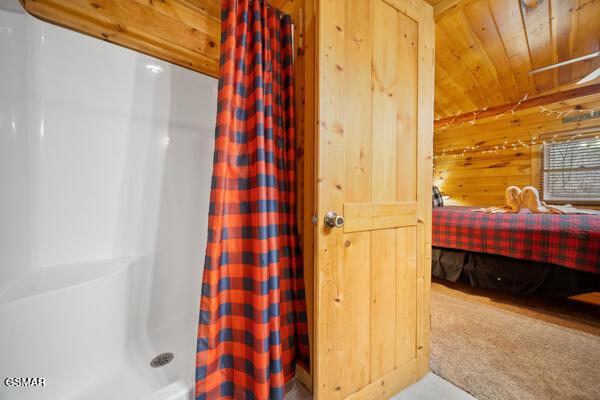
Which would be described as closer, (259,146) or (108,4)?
(259,146)

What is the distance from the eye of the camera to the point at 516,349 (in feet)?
4.76

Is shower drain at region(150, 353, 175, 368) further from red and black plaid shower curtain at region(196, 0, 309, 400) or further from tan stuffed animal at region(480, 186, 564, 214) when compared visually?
tan stuffed animal at region(480, 186, 564, 214)

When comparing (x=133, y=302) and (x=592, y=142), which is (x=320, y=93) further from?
(x=592, y=142)

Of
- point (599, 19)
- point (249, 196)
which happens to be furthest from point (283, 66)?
point (599, 19)

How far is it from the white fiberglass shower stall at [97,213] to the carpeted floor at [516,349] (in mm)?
1505

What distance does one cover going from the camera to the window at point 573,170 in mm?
3270

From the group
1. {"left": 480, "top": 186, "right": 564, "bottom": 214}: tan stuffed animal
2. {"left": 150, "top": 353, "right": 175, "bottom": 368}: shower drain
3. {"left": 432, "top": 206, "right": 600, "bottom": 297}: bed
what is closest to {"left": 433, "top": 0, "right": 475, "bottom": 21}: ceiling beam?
{"left": 432, "top": 206, "right": 600, "bottom": 297}: bed

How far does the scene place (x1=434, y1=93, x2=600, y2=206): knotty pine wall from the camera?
3.58m

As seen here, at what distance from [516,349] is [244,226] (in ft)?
6.18

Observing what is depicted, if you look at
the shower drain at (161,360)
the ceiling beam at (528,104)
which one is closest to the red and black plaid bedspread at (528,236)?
the ceiling beam at (528,104)

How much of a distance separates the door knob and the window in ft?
15.2

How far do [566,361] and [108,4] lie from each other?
10.9ft

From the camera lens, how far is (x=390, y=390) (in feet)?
3.69

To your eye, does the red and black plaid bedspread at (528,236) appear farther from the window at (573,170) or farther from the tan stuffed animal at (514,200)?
the window at (573,170)
